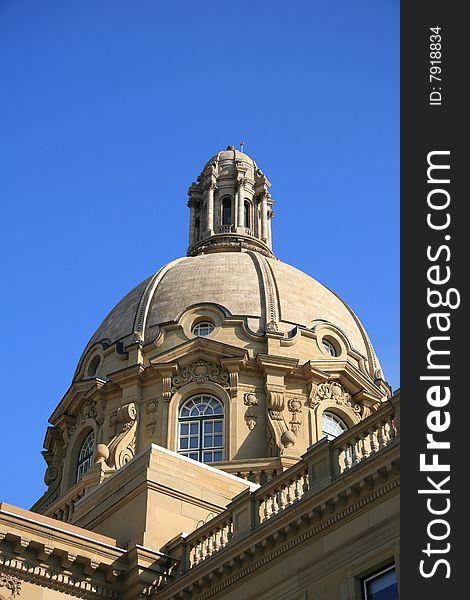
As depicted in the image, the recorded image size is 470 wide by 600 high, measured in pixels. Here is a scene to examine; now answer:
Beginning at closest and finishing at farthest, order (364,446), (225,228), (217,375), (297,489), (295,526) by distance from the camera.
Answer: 1. (364,446)
2. (295,526)
3. (297,489)
4. (217,375)
5. (225,228)

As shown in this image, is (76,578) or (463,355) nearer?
(463,355)

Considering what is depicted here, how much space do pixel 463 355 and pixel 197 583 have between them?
1161cm

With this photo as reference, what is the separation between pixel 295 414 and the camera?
4578cm

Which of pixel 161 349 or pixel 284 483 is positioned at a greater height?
pixel 161 349

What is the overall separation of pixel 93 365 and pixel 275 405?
957 cm

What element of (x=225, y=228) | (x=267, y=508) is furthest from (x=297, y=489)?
(x=225, y=228)

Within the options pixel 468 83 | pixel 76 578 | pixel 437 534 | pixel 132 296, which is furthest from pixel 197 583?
pixel 132 296

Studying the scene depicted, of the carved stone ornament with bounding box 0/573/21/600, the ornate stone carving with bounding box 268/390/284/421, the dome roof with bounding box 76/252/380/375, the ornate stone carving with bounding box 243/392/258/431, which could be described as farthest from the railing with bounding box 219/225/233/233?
the carved stone ornament with bounding box 0/573/21/600

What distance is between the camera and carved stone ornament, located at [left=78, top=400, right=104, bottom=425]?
4778 centimetres

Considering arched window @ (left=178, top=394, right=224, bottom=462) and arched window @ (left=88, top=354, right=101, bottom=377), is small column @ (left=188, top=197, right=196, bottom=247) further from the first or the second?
arched window @ (left=178, top=394, right=224, bottom=462)

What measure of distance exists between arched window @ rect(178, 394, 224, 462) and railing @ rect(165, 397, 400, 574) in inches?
658

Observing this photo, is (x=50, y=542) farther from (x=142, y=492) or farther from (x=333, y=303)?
(x=333, y=303)

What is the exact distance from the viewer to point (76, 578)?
2603cm

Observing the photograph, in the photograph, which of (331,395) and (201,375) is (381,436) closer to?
(201,375)
